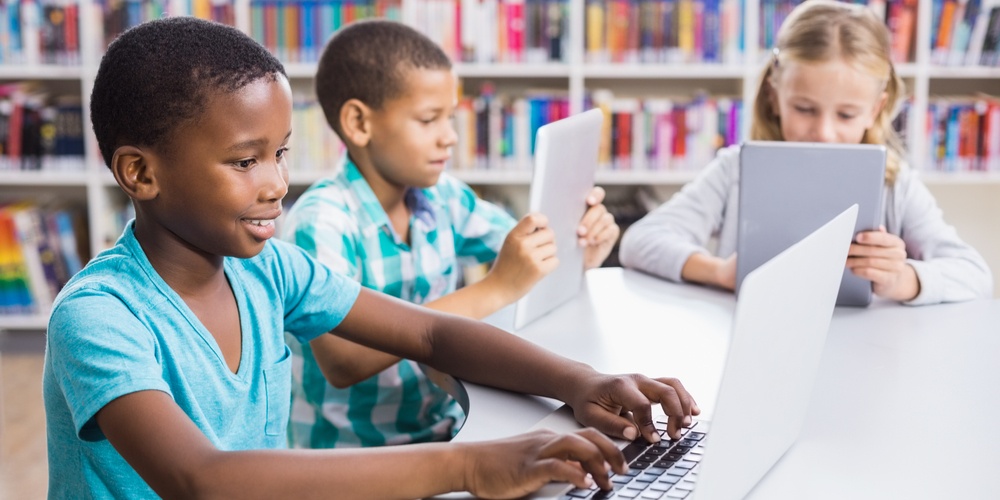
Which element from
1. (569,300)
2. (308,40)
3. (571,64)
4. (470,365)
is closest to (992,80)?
(571,64)

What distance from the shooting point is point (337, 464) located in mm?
875

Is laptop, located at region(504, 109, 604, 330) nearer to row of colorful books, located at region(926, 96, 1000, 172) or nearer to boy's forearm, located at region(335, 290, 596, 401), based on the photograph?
boy's forearm, located at region(335, 290, 596, 401)

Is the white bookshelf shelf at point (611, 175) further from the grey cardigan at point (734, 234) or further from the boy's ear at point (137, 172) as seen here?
the boy's ear at point (137, 172)

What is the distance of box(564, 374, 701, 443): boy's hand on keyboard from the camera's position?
1.00m

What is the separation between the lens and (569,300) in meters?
1.60

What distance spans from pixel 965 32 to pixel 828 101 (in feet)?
6.09

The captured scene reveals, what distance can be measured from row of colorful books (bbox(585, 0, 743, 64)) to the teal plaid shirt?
5.90 ft

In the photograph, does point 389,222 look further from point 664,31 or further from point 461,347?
point 664,31

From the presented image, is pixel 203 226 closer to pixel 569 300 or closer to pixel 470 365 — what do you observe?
pixel 470 365

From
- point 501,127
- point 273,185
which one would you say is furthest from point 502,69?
point 273,185

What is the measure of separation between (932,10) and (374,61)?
2.26 metres

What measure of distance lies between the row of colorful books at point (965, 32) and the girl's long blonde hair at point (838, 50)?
1.55m

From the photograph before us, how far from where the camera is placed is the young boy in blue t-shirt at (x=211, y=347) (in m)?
0.87

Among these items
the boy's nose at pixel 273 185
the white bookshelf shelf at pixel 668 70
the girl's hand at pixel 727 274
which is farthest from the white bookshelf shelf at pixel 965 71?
the boy's nose at pixel 273 185
